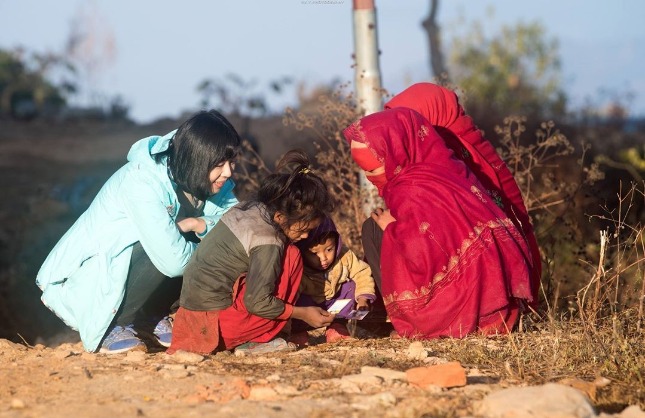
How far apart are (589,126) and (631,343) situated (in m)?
13.3

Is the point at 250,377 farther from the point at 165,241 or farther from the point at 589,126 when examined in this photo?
the point at 589,126

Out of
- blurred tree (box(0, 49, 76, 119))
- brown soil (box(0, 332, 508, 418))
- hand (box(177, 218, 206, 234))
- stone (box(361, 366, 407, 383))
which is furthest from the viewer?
blurred tree (box(0, 49, 76, 119))

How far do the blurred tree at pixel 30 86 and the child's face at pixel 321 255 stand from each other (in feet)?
38.5

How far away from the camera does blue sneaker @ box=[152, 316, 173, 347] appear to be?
4.88 metres

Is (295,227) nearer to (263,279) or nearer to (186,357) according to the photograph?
(263,279)

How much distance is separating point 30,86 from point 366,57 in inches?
437

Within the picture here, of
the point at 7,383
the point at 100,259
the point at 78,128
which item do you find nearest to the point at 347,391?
the point at 7,383

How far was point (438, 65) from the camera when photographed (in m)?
16.4

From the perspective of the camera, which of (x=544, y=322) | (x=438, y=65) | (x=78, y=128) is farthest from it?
(x=438, y=65)

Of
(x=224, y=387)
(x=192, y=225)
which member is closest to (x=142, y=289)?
(x=192, y=225)

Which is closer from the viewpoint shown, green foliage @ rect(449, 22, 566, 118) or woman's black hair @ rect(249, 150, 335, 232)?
woman's black hair @ rect(249, 150, 335, 232)

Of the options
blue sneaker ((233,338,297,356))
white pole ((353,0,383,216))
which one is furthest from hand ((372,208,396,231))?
white pole ((353,0,383,216))

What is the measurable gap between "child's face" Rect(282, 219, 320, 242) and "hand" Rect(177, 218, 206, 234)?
525 millimetres

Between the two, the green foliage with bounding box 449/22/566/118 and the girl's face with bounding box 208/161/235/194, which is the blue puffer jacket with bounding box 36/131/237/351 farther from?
the green foliage with bounding box 449/22/566/118
